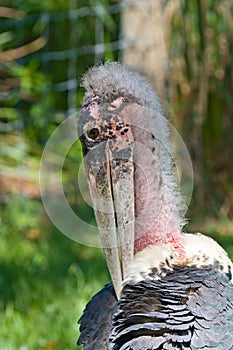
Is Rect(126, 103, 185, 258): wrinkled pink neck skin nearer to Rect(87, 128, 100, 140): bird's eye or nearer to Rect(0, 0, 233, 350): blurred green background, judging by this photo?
Rect(87, 128, 100, 140): bird's eye

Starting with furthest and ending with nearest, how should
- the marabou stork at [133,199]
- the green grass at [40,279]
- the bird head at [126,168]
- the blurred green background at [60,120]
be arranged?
the blurred green background at [60,120] → the green grass at [40,279] → the bird head at [126,168] → the marabou stork at [133,199]

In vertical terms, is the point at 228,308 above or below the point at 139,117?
below

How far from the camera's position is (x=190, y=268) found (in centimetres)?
280

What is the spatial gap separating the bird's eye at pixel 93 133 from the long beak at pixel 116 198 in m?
0.04

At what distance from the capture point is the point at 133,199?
2941 mm

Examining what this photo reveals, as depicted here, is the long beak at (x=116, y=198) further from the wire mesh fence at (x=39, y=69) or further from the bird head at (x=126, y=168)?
the wire mesh fence at (x=39, y=69)

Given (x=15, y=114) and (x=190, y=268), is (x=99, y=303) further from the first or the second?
(x=15, y=114)

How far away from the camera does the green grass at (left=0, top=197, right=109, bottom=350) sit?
419 centimetres

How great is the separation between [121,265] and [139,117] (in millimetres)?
448

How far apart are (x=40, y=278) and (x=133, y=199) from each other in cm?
223

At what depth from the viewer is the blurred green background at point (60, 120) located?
4711mm

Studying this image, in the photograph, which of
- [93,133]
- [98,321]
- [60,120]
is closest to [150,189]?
[93,133]

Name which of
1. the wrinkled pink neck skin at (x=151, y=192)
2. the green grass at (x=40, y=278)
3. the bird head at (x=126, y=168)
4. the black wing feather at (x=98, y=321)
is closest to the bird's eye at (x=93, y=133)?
the bird head at (x=126, y=168)

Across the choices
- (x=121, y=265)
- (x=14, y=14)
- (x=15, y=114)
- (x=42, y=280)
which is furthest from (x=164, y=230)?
(x=14, y=14)
